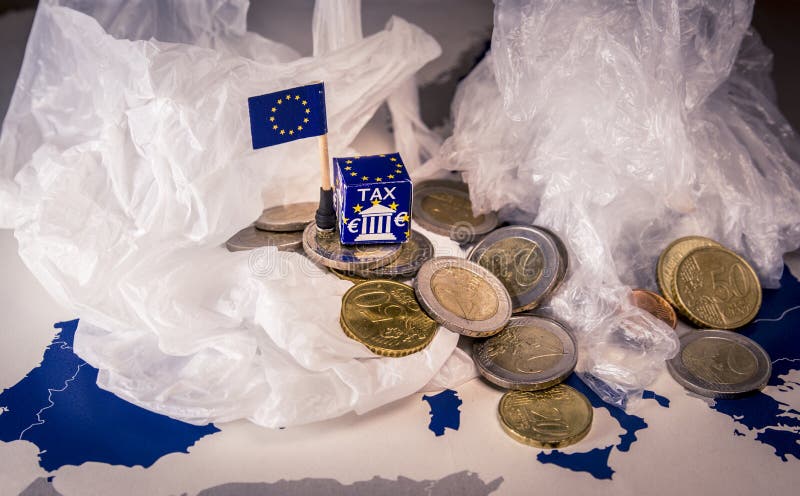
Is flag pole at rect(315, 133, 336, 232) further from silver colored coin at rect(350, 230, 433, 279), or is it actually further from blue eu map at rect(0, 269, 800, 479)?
blue eu map at rect(0, 269, 800, 479)

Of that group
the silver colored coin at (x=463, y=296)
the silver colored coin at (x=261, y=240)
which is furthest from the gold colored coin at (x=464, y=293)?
the silver colored coin at (x=261, y=240)

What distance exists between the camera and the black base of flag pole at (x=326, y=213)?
170cm

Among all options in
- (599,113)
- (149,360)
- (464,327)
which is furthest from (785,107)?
A: (149,360)

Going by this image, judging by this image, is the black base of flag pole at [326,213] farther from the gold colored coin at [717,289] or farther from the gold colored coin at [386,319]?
the gold colored coin at [717,289]

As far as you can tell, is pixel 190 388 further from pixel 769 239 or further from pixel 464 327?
pixel 769 239

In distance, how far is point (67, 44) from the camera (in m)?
1.82

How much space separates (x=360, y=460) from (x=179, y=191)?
759 millimetres

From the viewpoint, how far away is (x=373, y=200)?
1.61m

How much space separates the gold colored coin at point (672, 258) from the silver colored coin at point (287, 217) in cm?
92

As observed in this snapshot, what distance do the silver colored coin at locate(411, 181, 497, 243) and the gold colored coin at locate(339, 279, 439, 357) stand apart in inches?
14.3

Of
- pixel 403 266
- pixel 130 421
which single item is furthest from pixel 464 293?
pixel 130 421

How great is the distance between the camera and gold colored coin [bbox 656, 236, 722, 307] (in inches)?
66.1

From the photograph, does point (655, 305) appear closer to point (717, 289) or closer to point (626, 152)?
point (717, 289)

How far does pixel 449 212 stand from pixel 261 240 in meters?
0.56
